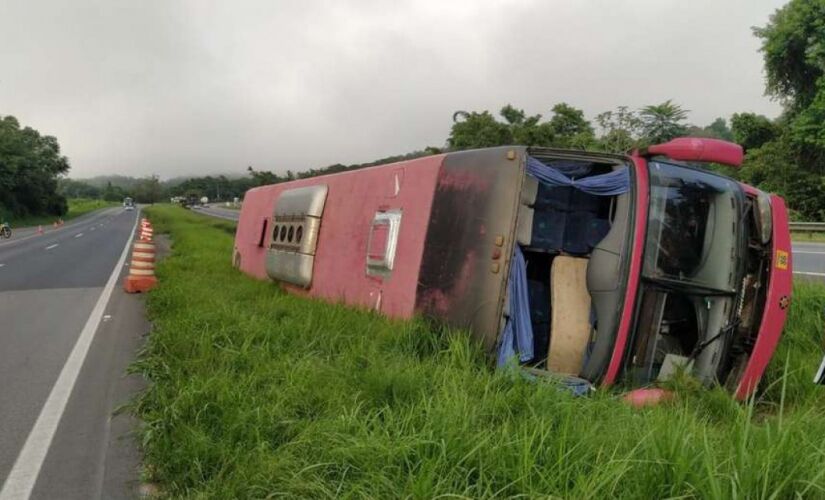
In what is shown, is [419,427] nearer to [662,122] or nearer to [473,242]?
[473,242]

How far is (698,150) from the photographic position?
3.99 meters

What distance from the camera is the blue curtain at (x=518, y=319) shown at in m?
4.05

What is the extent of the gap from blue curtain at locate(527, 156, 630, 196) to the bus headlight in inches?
45.6

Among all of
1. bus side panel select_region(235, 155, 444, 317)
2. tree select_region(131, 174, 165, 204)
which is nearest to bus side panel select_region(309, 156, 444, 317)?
bus side panel select_region(235, 155, 444, 317)

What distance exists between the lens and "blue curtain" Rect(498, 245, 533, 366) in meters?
4.05

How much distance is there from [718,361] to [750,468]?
88.2 inches

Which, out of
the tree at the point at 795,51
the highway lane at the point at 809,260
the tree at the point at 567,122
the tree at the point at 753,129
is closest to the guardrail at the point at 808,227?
the highway lane at the point at 809,260

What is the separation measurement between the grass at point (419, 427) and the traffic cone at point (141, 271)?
180 inches

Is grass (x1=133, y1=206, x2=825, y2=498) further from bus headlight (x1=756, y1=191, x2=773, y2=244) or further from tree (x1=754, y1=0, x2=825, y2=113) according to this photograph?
tree (x1=754, y1=0, x2=825, y2=113)

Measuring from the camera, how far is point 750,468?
79.1 inches

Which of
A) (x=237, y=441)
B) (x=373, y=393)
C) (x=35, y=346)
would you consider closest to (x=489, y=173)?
(x=373, y=393)

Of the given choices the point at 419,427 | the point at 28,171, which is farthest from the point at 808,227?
the point at 28,171

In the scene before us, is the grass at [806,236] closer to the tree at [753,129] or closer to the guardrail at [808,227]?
the guardrail at [808,227]

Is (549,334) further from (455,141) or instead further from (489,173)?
(455,141)
